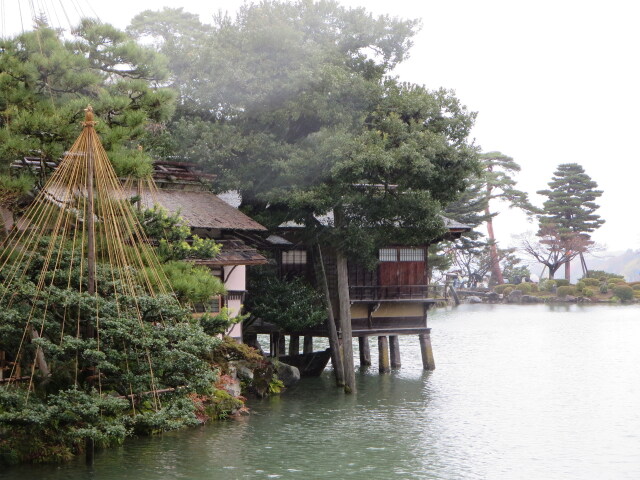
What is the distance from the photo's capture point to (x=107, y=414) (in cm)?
1587

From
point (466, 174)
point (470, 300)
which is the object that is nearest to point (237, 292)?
point (466, 174)

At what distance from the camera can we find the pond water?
17391 mm

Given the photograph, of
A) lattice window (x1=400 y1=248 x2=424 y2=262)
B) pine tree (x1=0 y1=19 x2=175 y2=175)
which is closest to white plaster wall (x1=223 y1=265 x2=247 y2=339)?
lattice window (x1=400 y1=248 x2=424 y2=262)

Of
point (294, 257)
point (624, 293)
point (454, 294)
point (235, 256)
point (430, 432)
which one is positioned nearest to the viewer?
point (430, 432)

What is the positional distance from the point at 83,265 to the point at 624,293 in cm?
5870

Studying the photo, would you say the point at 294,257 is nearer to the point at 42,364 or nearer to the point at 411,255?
the point at 411,255

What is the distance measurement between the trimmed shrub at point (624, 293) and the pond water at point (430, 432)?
32.8m

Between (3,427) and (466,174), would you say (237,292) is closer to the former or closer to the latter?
(466,174)

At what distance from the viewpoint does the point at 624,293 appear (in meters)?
67.4

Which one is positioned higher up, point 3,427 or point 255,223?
point 255,223

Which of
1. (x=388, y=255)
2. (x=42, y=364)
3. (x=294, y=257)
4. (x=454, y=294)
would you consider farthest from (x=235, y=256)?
(x=454, y=294)

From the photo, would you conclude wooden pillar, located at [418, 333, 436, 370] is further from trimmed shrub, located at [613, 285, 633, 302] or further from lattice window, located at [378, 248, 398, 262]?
trimmed shrub, located at [613, 285, 633, 302]

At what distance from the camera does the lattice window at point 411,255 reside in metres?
30.3

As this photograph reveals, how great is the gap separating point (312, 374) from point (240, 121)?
947 cm
